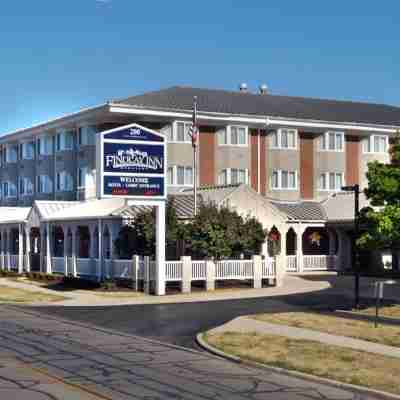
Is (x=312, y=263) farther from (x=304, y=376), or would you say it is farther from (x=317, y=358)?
(x=304, y=376)

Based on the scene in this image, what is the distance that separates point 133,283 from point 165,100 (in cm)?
2104

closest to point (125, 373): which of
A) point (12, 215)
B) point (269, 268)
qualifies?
point (269, 268)

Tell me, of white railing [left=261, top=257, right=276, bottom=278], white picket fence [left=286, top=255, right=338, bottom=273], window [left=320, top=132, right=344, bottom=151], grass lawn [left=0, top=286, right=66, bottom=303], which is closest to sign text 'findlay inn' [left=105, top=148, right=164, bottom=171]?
grass lawn [left=0, top=286, right=66, bottom=303]

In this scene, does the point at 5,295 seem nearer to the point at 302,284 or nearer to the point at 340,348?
the point at 302,284

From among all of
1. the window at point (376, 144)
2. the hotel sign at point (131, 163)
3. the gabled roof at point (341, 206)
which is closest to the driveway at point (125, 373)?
the hotel sign at point (131, 163)

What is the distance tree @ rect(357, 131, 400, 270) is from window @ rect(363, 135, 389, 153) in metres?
34.4

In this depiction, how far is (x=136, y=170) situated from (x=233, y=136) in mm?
21653

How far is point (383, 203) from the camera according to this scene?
26.3 metres

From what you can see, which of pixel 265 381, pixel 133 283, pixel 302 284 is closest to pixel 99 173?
pixel 133 283

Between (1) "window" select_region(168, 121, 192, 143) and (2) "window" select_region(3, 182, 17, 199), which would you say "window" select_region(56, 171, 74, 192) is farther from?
(2) "window" select_region(3, 182, 17, 199)

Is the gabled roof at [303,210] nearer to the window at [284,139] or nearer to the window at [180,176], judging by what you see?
the window at [284,139]

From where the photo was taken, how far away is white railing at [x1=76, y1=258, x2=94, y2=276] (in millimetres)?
42531

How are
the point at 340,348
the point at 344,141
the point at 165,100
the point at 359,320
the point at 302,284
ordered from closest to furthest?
the point at 340,348 < the point at 359,320 < the point at 302,284 < the point at 165,100 < the point at 344,141

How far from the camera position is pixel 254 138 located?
56.9 meters
